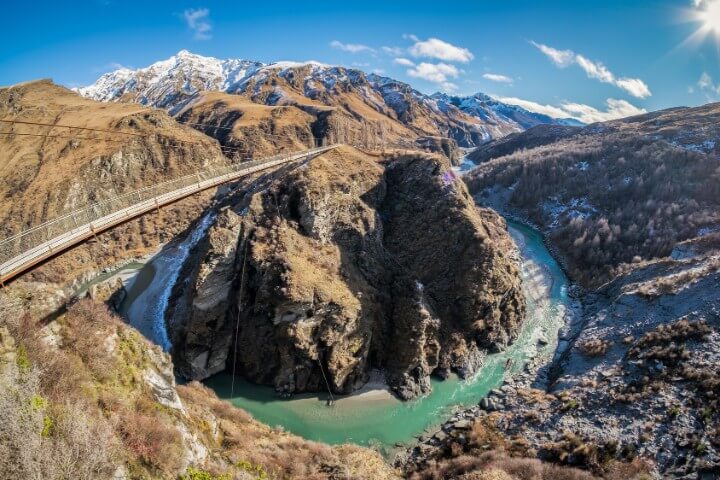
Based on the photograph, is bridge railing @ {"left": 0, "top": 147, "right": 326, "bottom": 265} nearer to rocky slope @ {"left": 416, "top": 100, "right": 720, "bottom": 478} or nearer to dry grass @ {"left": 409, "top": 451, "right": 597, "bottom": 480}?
dry grass @ {"left": 409, "top": 451, "right": 597, "bottom": 480}

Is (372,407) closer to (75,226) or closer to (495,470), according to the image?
(495,470)

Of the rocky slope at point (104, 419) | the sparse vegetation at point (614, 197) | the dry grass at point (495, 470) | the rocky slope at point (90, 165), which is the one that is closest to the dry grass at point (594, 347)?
the dry grass at point (495, 470)

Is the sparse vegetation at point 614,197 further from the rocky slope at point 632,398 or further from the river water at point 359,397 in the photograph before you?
the river water at point 359,397

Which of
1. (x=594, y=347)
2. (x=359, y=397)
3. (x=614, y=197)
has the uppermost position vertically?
(x=614, y=197)

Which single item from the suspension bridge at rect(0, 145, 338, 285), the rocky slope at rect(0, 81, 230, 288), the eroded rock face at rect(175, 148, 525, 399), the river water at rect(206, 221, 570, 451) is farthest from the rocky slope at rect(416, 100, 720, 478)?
the rocky slope at rect(0, 81, 230, 288)

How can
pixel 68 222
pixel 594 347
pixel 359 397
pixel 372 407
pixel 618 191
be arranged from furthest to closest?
pixel 618 191 < pixel 594 347 < pixel 359 397 < pixel 372 407 < pixel 68 222

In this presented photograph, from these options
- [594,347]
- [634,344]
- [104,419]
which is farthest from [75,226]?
[634,344]

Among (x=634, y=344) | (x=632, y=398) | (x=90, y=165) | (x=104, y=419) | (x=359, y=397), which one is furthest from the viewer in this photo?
(x=90, y=165)

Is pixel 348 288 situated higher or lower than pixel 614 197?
lower

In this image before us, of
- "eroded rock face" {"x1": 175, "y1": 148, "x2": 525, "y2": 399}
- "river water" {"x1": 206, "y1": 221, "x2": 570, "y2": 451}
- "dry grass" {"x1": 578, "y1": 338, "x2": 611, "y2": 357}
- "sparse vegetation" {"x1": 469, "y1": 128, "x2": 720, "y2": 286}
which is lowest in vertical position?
"river water" {"x1": 206, "y1": 221, "x2": 570, "y2": 451}
